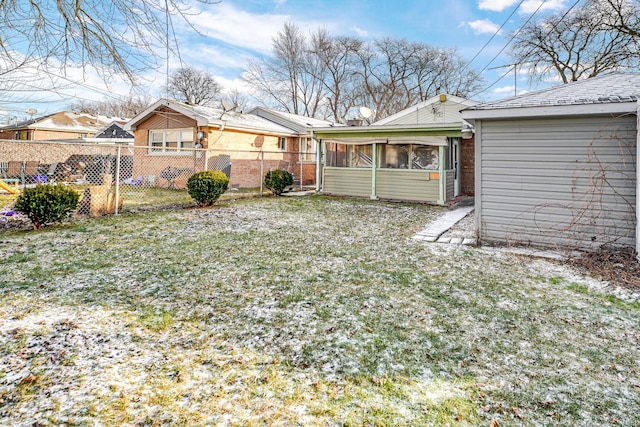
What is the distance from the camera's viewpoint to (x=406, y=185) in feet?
38.6

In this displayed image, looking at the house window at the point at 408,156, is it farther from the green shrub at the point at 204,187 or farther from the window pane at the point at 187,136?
the window pane at the point at 187,136

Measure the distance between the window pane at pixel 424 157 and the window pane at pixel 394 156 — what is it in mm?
262

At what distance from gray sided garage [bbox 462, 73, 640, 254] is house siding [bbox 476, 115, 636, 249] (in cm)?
1

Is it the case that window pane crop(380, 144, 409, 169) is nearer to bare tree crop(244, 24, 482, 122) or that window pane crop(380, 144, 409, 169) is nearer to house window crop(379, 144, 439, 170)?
house window crop(379, 144, 439, 170)

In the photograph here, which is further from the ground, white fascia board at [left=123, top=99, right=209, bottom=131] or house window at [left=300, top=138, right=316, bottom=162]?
white fascia board at [left=123, top=99, right=209, bottom=131]

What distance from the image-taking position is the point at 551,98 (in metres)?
5.77

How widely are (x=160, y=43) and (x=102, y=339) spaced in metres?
3.52

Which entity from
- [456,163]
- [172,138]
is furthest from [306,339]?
[172,138]

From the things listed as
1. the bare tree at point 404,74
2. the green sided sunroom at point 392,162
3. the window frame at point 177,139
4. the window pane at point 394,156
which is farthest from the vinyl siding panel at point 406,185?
the bare tree at point 404,74

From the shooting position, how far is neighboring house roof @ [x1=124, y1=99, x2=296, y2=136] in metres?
13.2

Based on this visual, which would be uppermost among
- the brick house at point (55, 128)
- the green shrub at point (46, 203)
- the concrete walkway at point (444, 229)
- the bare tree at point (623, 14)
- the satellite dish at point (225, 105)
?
the bare tree at point (623, 14)

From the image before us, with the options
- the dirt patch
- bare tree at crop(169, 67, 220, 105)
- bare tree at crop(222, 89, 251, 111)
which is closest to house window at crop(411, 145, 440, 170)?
the dirt patch

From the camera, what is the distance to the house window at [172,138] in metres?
14.3

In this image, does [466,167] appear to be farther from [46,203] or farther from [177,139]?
[46,203]
